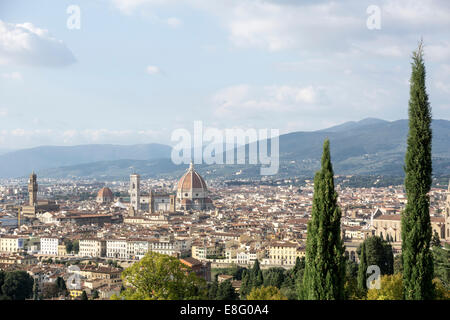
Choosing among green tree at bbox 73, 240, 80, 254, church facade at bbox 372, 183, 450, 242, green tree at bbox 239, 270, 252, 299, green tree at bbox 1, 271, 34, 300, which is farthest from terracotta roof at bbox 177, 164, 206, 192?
green tree at bbox 239, 270, 252, 299

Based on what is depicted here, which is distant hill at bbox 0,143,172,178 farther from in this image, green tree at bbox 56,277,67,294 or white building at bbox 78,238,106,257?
green tree at bbox 56,277,67,294

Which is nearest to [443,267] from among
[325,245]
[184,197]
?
[325,245]

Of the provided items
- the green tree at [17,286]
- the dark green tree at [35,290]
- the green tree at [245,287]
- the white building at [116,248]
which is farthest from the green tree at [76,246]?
the green tree at [245,287]

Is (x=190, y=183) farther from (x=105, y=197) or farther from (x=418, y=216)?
(x=418, y=216)

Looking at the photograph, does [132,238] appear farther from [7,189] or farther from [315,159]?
[315,159]

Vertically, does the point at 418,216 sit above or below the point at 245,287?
above
